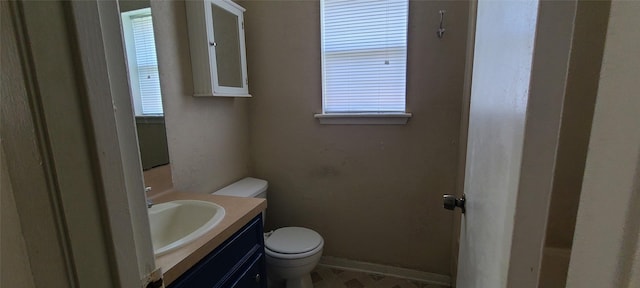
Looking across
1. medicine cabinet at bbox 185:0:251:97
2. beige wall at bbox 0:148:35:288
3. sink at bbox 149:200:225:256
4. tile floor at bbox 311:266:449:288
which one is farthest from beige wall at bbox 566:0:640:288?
tile floor at bbox 311:266:449:288

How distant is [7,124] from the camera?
35 cm

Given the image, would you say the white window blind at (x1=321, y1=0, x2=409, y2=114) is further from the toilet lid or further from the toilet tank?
the toilet lid

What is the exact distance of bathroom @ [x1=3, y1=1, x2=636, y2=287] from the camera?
5.42 feet

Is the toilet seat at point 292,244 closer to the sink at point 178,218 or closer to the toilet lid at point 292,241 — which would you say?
the toilet lid at point 292,241

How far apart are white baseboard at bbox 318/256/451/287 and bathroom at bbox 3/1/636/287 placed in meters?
0.03

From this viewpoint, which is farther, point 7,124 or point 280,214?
point 280,214

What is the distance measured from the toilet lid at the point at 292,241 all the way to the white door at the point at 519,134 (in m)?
1.12

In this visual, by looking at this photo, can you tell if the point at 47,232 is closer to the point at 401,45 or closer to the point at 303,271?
the point at 303,271

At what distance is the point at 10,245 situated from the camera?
377 millimetres

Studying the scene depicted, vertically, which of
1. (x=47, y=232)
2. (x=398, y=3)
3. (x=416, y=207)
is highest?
(x=398, y=3)

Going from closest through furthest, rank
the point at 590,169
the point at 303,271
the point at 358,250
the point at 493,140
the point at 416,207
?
1. the point at 590,169
2. the point at 493,140
3. the point at 303,271
4. the point at 416,207
5. the point at 358,250

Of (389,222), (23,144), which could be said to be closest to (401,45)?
(389,222)

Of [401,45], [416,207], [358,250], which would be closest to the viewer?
[401,45]

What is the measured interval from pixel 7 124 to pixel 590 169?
2.26 feet
